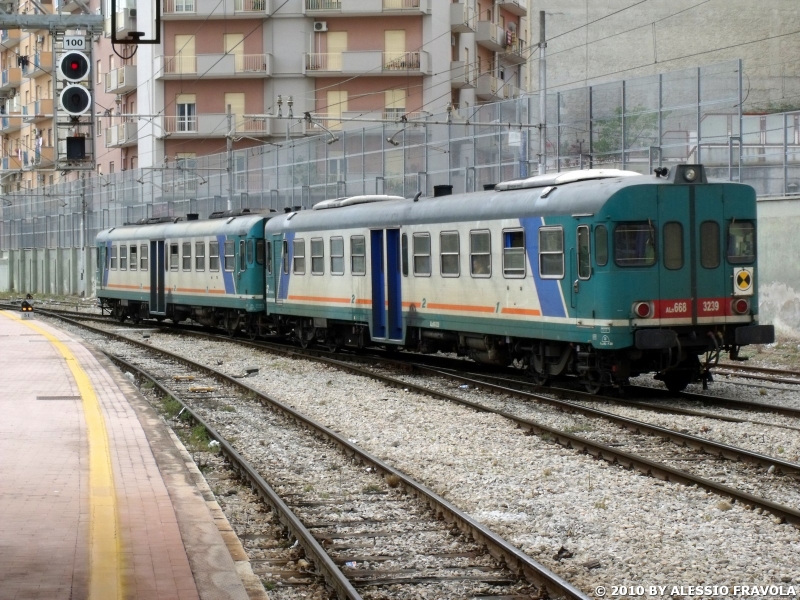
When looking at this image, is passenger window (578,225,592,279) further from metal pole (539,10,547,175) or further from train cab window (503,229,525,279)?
metal pole (539,10,547,175)

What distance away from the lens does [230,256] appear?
97.1ft

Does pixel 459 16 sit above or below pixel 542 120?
above

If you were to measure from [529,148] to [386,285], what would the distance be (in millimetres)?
12039

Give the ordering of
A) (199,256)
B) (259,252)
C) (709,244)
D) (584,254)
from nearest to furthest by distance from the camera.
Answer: (584,254), (709,244), (259,252), (199,256)

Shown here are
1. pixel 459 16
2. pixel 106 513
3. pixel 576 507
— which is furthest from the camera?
pixel 459 16

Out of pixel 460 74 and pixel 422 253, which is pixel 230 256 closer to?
pixel 422 253

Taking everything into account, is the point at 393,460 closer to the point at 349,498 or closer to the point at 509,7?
the point at 349,498

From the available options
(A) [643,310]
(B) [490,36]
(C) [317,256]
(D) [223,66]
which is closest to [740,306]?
(A) [643,310]

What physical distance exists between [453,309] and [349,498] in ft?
30.9

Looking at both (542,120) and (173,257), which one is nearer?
(542,120)

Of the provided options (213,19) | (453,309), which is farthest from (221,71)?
(453,309)

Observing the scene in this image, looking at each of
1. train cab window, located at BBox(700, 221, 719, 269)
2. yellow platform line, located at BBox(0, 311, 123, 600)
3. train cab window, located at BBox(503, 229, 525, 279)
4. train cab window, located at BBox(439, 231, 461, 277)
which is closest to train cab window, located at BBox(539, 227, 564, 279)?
train cab window, located at BBox(503, 229, 525, 279)

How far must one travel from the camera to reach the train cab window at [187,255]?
32469mm

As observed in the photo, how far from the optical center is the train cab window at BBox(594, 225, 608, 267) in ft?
51.8
